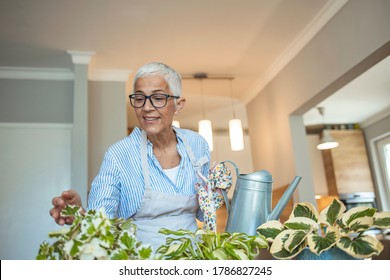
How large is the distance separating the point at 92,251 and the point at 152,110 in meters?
0.82

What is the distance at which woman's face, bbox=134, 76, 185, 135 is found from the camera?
1.26m

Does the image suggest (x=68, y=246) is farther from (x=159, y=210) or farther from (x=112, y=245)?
(x=159, y=210)

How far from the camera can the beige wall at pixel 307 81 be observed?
2.80 m

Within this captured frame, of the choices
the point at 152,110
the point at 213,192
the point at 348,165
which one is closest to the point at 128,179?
the point at 152,110

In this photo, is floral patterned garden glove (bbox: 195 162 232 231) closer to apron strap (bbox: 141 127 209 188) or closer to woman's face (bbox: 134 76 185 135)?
apron strap (bbox: 141 127 209 188)

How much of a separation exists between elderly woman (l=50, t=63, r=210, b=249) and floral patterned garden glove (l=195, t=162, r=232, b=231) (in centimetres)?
22

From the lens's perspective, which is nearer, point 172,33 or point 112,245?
point 112,245

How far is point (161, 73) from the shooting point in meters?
1.29

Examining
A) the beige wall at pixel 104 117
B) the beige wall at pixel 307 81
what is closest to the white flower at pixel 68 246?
the beige wall at pixel 307 81

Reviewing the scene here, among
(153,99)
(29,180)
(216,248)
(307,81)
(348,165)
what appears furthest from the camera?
(348,165)

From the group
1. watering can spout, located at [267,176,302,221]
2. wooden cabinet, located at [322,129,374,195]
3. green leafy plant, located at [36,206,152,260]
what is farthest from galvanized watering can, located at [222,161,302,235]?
wooden cabinet, located at [322,129,374,195]

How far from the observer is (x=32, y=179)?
3975 millimetres

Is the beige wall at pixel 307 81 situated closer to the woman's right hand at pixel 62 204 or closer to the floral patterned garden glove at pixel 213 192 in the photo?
the floral patterned garden glove at pixel 213 192
